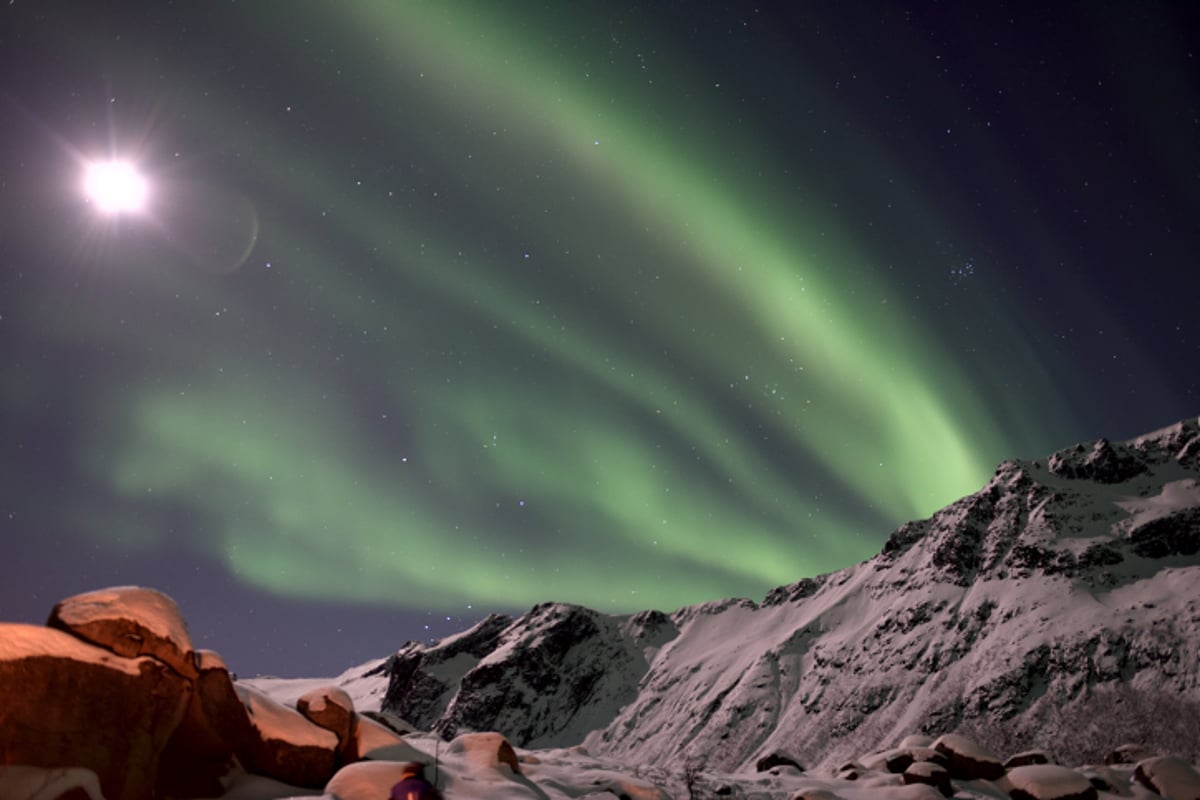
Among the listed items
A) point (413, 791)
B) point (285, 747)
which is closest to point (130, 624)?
point (285, 747)

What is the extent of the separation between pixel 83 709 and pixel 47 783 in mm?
1190

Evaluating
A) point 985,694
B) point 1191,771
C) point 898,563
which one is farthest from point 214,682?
point 898,563

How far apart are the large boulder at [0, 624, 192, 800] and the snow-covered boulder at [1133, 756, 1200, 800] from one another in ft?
100

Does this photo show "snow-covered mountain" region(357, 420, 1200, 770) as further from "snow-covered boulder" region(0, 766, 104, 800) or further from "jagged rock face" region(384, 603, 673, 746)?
"snow-covered boulder" region(0, 766, 104, 800)

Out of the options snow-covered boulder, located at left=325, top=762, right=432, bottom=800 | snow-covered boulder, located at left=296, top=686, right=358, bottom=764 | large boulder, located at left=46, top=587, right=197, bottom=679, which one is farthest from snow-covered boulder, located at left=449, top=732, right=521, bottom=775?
large boulder, located at left=46, top=587, right=197, bottom=679

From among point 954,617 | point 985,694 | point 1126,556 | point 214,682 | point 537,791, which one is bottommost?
point 537,791

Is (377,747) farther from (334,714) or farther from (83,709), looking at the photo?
(83,709)

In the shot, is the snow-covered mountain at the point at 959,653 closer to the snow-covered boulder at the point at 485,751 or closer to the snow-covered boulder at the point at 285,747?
the snow-covered boulder at the point at 485,751

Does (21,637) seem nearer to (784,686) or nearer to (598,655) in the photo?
(784,686)

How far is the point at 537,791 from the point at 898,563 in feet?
523

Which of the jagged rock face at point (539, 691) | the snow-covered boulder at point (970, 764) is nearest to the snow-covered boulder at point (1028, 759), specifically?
the snow-covered boulder at point (970, 764)

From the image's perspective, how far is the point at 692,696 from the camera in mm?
143375

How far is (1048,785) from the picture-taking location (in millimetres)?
21672

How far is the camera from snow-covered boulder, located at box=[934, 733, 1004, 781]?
24594 mm
